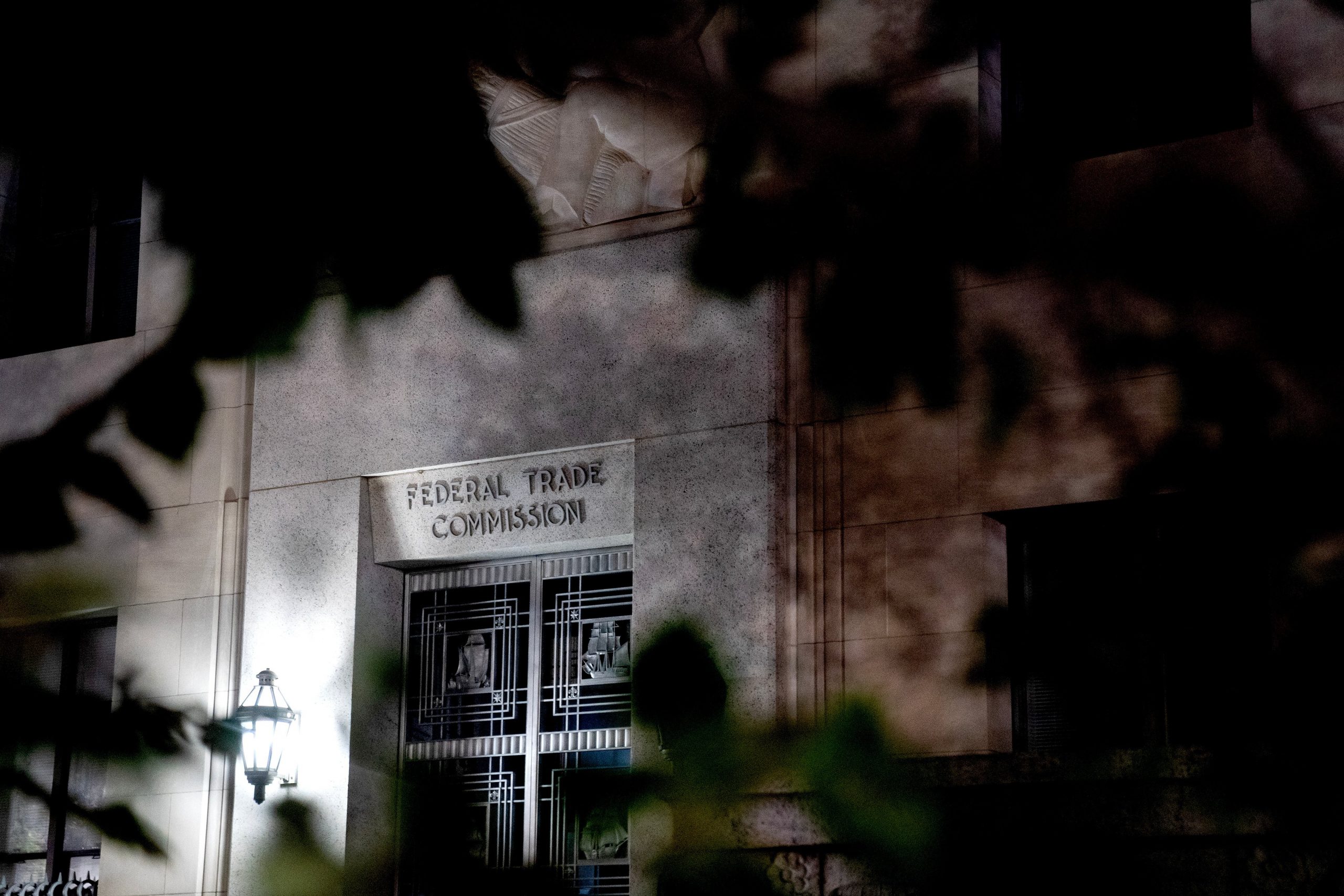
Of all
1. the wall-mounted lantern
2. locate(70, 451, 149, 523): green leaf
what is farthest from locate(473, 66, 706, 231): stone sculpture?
locate(70, 451, 149, 523): green leaf

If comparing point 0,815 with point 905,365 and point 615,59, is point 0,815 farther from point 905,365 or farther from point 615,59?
point 615,59

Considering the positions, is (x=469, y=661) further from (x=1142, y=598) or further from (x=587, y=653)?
(x=1142, y=598)

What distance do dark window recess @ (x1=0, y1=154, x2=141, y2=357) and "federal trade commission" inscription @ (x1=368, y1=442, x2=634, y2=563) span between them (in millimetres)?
3313

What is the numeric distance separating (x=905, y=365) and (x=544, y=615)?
23.1 ft

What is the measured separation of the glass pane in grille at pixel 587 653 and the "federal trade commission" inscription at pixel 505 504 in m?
0.32

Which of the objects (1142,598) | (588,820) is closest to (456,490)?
(1142,598)

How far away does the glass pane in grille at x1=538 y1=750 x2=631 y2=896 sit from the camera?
2482 millimetres

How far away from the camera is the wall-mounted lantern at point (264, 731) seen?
10680 millimetres

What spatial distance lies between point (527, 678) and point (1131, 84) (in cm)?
502

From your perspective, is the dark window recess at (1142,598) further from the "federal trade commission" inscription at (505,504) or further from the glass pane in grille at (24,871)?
the glass pane in grille at (24,871)

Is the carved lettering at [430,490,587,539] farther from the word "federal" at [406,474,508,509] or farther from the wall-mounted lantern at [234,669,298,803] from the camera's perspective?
the wall-mounted lantern at [234,669,298,803]

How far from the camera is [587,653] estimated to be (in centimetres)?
1080

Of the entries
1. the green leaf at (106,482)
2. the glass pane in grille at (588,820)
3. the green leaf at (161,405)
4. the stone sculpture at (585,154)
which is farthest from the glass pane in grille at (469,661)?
the green leaf at (106,482)

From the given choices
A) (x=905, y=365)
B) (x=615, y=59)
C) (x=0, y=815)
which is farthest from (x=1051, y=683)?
(x=0, y=815)
